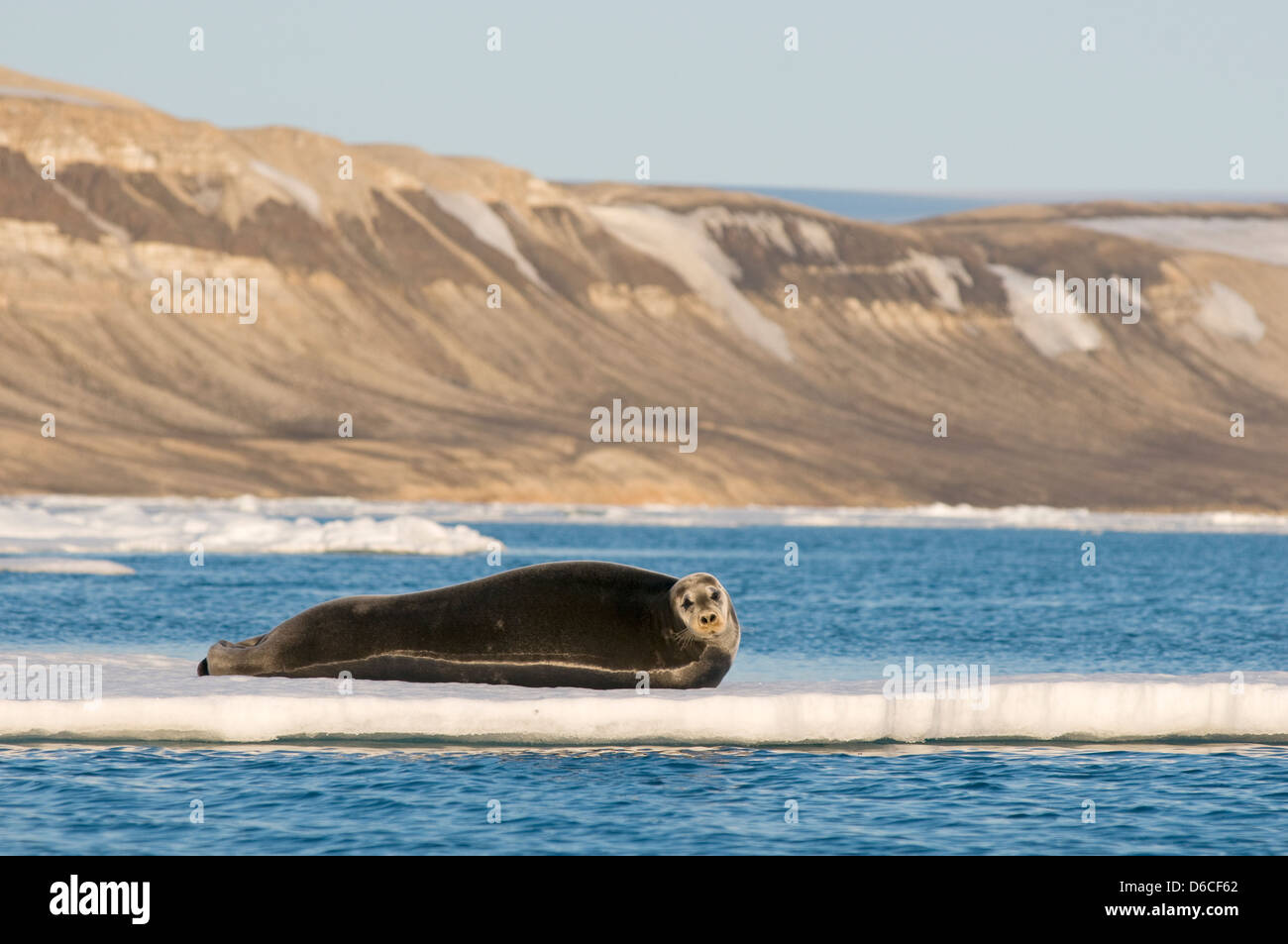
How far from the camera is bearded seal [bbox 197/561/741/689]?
61.1 feet

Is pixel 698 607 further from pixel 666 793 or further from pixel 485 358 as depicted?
pixel 485 358

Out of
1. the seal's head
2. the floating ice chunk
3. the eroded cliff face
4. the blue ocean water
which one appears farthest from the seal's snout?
the eroded cliff face

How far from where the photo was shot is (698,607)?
18234 millimetres

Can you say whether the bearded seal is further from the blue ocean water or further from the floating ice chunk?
the floating ice chunk

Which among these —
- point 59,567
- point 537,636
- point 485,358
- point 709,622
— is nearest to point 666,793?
point 709,622

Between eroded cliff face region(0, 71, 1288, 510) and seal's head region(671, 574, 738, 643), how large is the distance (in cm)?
10579

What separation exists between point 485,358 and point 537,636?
470 feet

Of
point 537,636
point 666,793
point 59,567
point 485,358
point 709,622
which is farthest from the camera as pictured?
point 485,358

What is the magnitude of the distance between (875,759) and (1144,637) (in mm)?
18161

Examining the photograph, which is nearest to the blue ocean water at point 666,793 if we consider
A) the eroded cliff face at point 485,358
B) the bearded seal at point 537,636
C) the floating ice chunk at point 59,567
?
the bearded seal at point 537,636

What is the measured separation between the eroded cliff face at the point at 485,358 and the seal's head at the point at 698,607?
347ft

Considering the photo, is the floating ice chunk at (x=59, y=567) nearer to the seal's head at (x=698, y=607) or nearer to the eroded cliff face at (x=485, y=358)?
the seal's head at (x=698, y=607)

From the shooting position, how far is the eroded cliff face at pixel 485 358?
136750mm
